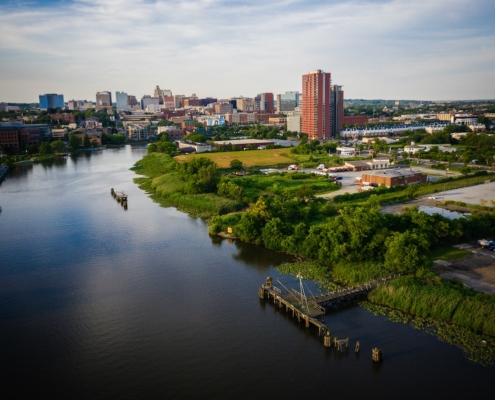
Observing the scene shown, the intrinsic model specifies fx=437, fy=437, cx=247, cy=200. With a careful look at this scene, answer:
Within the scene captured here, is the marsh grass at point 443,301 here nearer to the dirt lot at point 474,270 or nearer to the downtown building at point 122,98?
the dirt lot at point 474,270

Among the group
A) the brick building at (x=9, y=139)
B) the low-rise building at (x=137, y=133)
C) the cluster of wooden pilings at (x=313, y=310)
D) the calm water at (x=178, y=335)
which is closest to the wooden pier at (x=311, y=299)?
the cluster of wooden pilings at (x=313, y=310)

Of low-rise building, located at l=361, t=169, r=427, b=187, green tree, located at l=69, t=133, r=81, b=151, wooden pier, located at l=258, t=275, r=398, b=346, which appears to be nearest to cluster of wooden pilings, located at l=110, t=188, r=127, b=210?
wooden pier, located at l=258, t=275, r=398, b=346

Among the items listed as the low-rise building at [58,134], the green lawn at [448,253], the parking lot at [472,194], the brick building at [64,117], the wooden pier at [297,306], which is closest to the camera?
the wooden pier at [297,306]

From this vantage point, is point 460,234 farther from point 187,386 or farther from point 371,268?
point 187,386

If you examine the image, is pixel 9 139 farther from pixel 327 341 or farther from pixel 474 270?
pixel 474 270

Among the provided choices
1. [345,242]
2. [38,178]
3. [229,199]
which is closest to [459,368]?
[345,242]

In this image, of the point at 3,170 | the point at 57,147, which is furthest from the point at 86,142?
the point at 3,170
